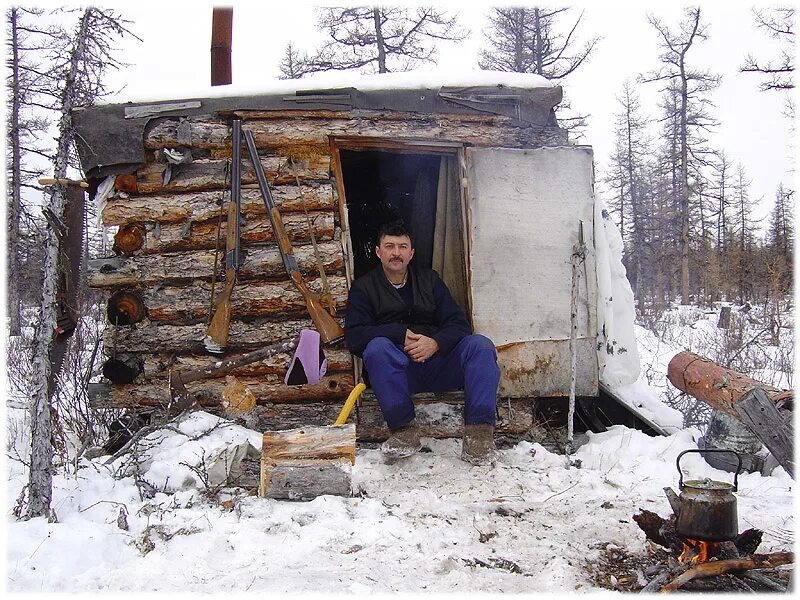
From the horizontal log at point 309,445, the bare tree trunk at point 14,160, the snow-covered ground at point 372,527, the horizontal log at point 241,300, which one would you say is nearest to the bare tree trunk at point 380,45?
the bare tree trunk at point 14,160

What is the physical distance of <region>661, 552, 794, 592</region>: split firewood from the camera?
227 centimetres

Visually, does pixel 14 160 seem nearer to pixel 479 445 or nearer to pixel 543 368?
pixel 543 368

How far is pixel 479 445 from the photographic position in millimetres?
4004

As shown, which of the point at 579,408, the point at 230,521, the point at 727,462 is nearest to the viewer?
the point at 230,521

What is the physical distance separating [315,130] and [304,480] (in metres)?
2.76

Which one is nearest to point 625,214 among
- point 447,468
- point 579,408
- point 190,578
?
point 579,408

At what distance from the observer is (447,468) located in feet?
12.8

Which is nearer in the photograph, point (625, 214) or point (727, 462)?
point (727, 462)

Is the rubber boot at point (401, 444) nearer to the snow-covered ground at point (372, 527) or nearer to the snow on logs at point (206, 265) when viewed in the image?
the snow-covered ground at point (372, 527)

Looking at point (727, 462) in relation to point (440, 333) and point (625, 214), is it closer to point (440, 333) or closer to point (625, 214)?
point (440, 333)

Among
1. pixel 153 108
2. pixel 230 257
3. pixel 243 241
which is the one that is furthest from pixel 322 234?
pixel 153 108

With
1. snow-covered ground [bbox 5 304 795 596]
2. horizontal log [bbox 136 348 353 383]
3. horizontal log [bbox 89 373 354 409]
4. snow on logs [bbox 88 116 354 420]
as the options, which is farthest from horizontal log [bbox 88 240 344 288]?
snow-covered ground [bbox 5 304 795 596]

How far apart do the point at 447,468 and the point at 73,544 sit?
85.2 inches

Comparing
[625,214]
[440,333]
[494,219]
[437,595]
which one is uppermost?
[625,214]
